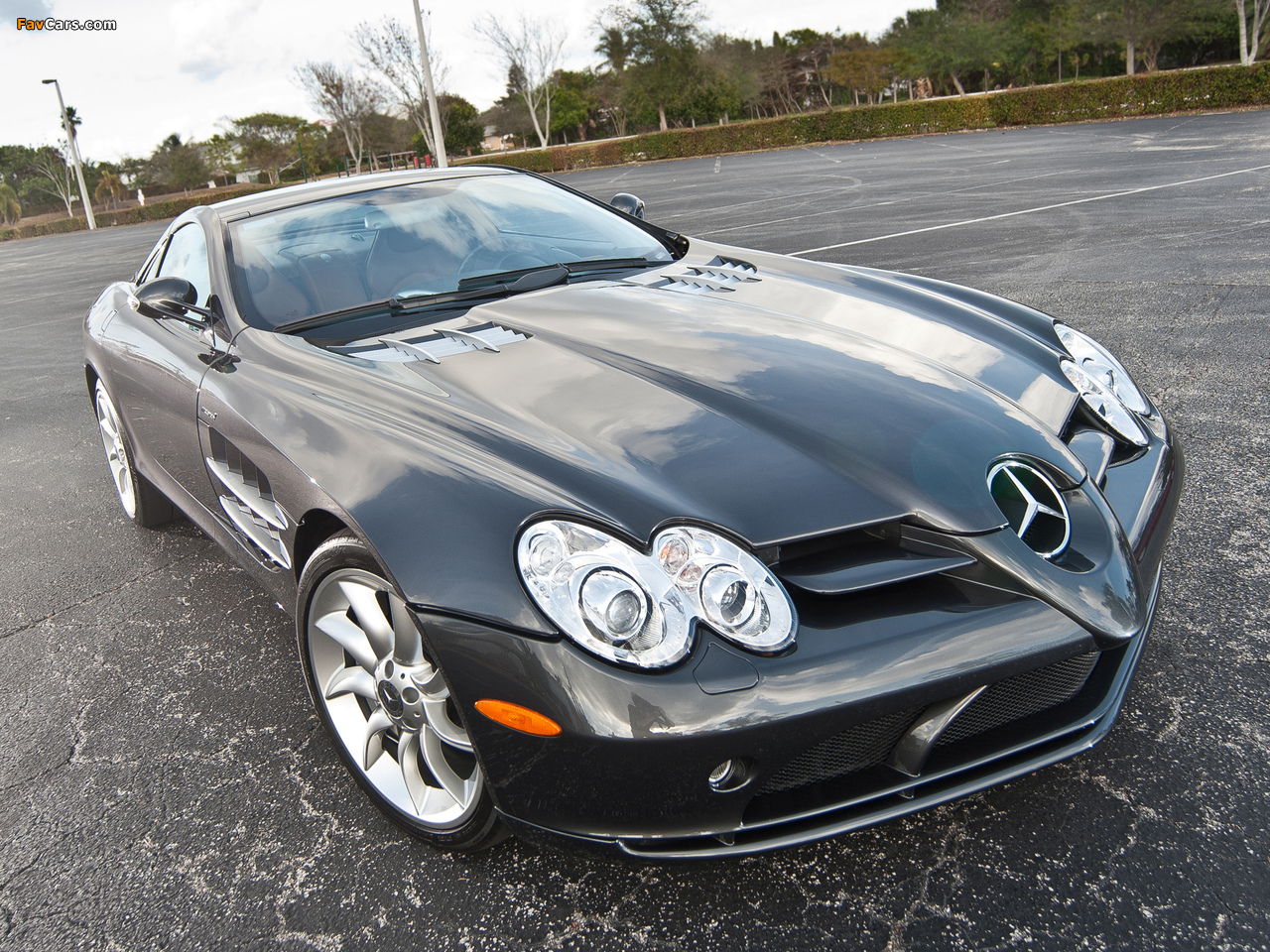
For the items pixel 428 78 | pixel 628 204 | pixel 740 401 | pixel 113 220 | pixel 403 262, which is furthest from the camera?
pixel 113 220

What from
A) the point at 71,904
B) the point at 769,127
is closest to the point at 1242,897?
the point at 71,904

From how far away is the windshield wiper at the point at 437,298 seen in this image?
2.68 meters

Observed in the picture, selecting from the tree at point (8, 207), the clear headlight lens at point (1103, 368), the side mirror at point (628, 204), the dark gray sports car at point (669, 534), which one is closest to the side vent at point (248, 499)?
the dark gray sports car at point (669, 534)

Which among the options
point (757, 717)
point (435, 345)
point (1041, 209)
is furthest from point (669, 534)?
point (1041, 209)

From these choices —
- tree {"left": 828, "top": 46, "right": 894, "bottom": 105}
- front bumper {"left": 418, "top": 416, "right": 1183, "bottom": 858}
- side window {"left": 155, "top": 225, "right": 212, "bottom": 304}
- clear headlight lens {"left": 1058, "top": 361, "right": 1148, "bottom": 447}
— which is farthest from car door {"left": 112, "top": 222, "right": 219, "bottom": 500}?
tree {"left": 828, "top": 46, "right": 894, "bottom": 105}

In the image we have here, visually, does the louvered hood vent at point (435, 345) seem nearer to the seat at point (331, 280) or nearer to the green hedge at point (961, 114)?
the seat at point (331, 280)

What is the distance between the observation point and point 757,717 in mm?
1488

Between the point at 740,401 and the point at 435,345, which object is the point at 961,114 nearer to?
the point at 435,345

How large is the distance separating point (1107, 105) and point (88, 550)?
27167 millimetres

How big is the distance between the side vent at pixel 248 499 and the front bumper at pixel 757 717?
0.79 m

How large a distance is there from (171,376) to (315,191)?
82 cm

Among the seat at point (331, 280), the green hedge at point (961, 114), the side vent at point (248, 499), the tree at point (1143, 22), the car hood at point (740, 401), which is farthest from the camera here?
the tree at point (1143, 22)

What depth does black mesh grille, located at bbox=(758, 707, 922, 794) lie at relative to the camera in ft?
5.12

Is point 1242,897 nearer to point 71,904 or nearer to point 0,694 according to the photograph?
point 71,904
